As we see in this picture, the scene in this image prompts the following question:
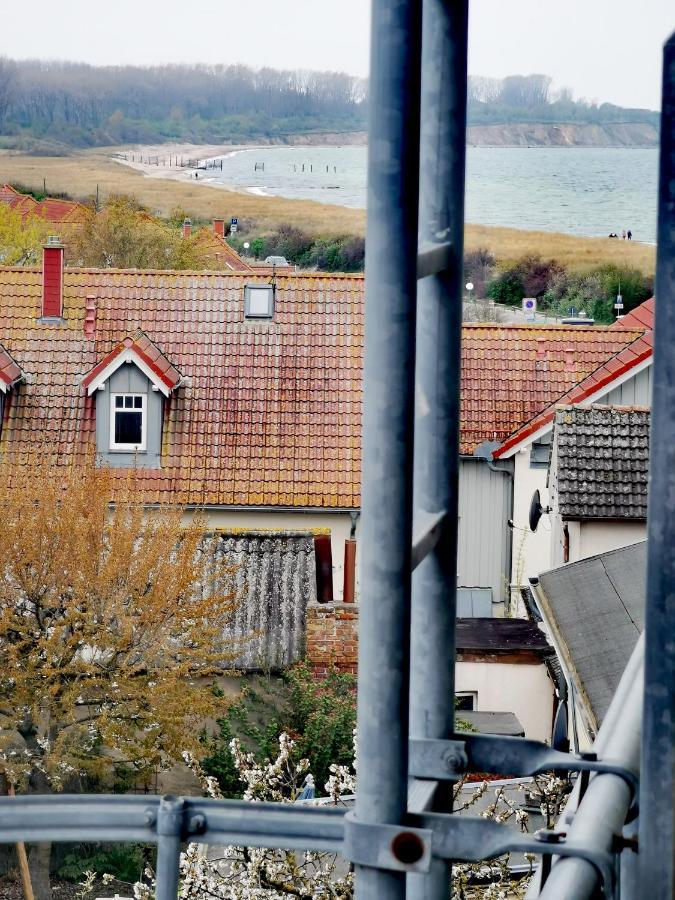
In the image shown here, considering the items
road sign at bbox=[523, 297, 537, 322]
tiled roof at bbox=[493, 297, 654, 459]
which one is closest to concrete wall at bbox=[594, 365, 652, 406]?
tiled roof at bbox=[493, 297, 654, 459]

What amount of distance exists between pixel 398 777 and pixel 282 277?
20.2m

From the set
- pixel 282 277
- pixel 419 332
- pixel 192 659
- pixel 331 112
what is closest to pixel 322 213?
pixel 331 112

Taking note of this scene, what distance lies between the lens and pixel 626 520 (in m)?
11.6

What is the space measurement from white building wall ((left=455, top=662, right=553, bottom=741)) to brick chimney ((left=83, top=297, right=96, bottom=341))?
9585mm

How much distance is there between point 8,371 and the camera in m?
19.4

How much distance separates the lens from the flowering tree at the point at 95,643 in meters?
13.2

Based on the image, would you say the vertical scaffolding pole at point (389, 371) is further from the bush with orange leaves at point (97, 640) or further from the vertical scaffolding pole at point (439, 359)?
the bush with orange leaves at point (97, 640)

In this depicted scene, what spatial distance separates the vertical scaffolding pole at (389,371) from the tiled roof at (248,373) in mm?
17471

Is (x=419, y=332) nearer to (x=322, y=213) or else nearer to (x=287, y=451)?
(x=287, y=451)

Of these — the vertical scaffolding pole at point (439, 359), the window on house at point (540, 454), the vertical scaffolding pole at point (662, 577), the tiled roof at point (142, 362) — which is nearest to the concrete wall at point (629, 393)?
the window on house at point (540, 454)

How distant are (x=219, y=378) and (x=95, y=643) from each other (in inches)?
289

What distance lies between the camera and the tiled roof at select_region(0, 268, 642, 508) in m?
19.2

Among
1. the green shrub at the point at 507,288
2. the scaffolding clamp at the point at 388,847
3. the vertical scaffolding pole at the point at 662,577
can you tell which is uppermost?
the green shrub at the point at 507,288

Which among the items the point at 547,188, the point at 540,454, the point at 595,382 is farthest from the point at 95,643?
the point at 547,188
